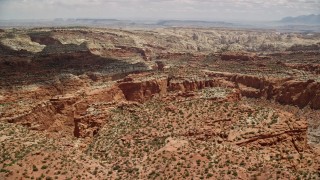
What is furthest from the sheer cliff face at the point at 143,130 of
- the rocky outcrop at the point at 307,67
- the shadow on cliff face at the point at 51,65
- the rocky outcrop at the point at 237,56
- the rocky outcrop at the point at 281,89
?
the rocky outcrop at the point at 237,56

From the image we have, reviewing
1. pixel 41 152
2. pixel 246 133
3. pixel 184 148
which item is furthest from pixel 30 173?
pixel 246 133

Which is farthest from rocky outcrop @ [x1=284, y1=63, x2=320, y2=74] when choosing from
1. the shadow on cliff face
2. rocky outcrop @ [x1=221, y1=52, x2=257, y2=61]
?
the shadow on cliff face

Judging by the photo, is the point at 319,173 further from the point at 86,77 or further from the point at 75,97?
the point at 86,77

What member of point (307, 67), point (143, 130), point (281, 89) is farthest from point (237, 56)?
point (143, 130)

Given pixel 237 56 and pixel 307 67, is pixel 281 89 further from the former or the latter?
pixel 237 56

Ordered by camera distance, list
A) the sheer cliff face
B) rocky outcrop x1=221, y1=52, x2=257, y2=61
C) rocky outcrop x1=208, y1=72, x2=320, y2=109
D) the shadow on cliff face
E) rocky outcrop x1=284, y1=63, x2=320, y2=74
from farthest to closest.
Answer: rocky outcrop x1=221, y1=52, x2=257, y2=61
rocky outcrop x1=284, y1=63, x2=320, y2=74
rocky outcrop x1=208, y1=72, x2=320, y2=109
the shadow on cliff face
the sheer cliff face

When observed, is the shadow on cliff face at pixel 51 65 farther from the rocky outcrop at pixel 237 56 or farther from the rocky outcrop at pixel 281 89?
the rocky outcrop at pixel 237 56

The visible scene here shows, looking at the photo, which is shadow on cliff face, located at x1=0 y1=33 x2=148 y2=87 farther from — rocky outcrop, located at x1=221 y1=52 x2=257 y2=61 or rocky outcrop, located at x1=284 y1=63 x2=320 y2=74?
rocky outcrop, located at x1=284 y1=63 x2=320 y2=74

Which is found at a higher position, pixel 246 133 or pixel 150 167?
pixel 246 133
